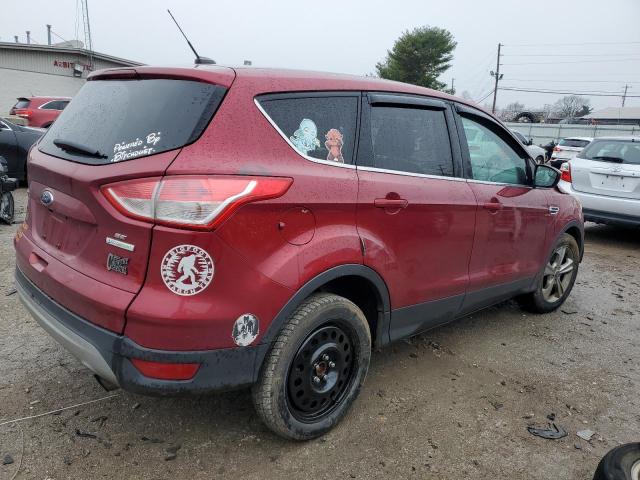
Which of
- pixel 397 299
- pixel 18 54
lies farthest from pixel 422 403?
pixel 18 54

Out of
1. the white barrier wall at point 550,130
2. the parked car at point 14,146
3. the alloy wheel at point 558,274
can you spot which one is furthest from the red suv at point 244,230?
the white barrier wall at point 550,130

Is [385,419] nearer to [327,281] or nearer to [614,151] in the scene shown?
[327,281]

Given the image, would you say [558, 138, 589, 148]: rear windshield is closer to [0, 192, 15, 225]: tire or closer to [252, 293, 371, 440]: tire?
[0, 192, 15, 225]: tire

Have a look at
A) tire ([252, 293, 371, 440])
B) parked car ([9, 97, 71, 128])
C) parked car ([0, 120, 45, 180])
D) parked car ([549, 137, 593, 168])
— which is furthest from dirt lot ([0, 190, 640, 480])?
parked car ([549, 137, 593, 168])

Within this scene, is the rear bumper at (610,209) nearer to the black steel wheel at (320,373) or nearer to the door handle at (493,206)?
the door handle at (493,206)

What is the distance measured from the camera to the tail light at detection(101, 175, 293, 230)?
1909 mm

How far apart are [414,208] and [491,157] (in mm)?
1136

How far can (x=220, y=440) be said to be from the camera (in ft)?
8.27

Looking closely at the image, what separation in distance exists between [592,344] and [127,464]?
345 cm

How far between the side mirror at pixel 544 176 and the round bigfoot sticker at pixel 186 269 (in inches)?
115

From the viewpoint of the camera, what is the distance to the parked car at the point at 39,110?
12703mm

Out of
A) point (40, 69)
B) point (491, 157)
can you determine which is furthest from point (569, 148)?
point (40, 69)

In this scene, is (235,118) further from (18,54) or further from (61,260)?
(18,54)

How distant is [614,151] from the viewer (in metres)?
7.18
